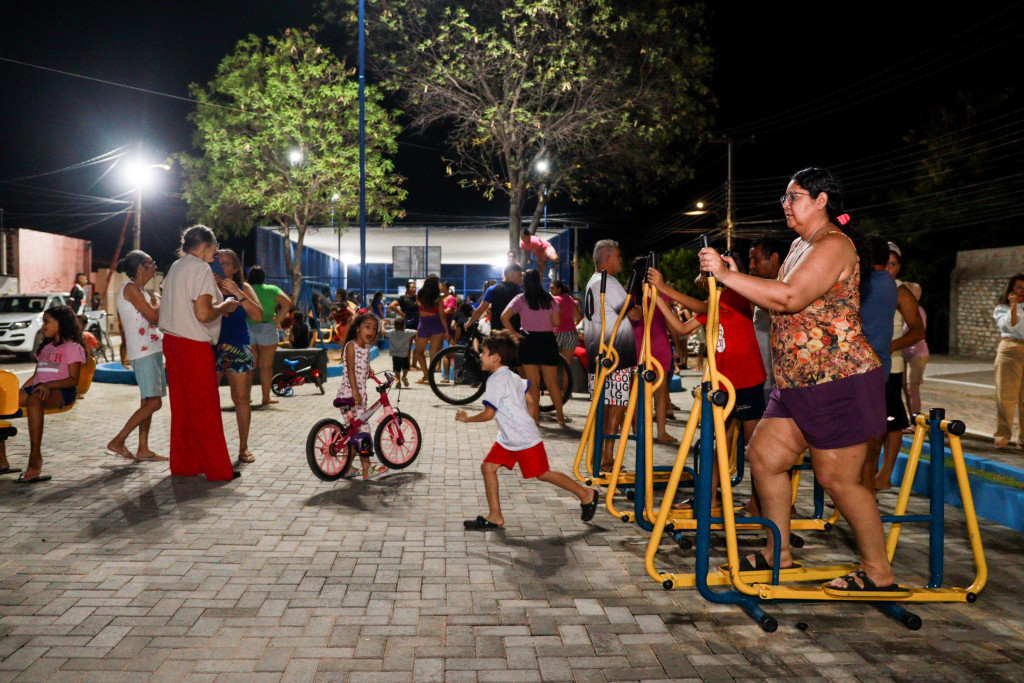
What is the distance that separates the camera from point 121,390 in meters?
13.4

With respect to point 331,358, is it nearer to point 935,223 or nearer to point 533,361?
point 533,361

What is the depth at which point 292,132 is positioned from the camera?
29.0 meters

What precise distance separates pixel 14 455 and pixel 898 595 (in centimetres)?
737

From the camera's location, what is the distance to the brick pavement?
329 cm

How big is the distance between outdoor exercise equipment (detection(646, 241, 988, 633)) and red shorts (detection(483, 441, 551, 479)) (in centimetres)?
140

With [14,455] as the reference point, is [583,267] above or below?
above

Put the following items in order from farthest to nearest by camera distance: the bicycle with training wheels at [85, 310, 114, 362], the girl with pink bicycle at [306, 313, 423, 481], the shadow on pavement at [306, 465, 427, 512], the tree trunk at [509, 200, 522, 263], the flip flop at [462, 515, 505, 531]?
1. the tree trunk at [509, 200, 522, 263]
2. the bicycle with training wheels at [85, 310, 114, 362]
3. the girl with pink bicycle at [306, 313, 423, 481]
4. the shadow on pavement at [306, 465, 427, 512]
5. the flip flop at [462, 515, 505, 531]

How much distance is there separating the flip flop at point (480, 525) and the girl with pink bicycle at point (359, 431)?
1.77m

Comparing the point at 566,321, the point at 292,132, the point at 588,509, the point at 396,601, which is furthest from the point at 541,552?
the point at 292,132

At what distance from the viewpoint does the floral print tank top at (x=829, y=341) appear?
374 centimetres

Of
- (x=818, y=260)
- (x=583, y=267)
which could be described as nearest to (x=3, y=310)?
(x=818, y=260)

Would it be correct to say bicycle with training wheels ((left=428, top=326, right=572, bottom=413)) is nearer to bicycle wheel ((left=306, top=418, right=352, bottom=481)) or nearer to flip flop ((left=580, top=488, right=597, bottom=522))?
bicycle wheel ((left=306, top=418, right=352, bottom=481))

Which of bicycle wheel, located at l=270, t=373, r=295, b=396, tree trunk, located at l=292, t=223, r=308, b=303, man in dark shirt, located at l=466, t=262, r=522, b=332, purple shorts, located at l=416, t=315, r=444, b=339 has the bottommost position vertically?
bicycle wheel, located at l=270, t=373, r=295, b=396

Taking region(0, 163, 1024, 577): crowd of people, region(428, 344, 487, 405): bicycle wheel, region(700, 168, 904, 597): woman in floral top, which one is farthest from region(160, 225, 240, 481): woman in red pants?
region(428, 344, 487, 405): bicycle wheel
